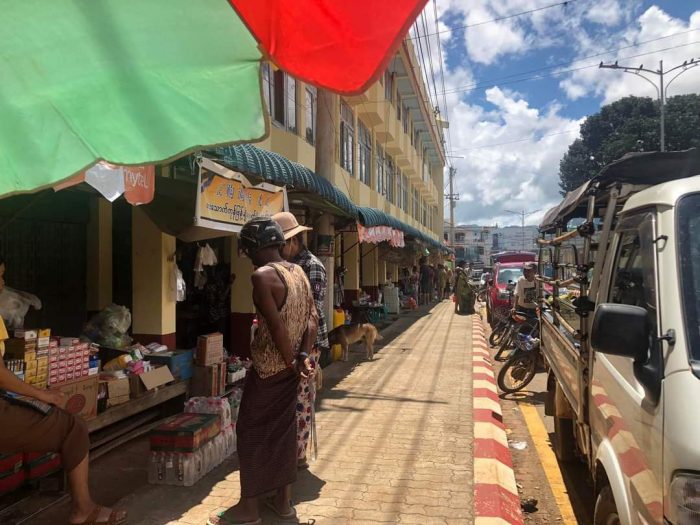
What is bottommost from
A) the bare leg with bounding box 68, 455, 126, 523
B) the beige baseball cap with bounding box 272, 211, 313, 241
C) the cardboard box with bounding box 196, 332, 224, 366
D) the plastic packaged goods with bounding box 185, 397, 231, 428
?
the bare leg with bounding box 68, 455, 126, 523

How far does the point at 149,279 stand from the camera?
5242 millimetres

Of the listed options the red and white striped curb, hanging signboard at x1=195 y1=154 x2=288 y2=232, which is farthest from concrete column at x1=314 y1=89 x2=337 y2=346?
the red and white striped curb

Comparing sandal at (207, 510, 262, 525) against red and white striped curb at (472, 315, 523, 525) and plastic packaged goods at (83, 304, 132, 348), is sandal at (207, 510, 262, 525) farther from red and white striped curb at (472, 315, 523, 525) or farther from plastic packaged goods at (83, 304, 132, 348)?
plastic packaged goods at (83, 304, 132, 348)

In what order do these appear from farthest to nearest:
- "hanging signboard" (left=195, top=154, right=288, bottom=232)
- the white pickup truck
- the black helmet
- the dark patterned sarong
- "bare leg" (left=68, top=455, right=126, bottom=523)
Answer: "hanging signboard" (left=195, top=154, right=288, bottom=232) → the black helmet → the dark patterned sarong → "bare leg" (left=68, top=455, right=126, bottom=523) → the white pickup truck

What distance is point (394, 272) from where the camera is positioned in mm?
23016

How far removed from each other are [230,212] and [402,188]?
2019 centimetres

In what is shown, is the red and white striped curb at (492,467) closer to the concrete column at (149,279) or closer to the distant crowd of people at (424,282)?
the concrete column at (149,279)

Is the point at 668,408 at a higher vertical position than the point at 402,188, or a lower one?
lower

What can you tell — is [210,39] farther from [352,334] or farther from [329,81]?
[352,334]

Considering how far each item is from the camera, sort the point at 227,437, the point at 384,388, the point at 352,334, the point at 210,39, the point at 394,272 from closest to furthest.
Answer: the point at 210,39 → the point at 227,437 → the point at 384,388 → the point at 352,334 → the point at 394,272

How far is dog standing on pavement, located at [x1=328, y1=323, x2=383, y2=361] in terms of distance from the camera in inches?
350

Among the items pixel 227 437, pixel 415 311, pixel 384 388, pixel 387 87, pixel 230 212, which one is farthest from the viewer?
pixel 415 311

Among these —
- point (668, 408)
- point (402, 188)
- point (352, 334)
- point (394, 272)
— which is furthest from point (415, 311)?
point (668, 408)

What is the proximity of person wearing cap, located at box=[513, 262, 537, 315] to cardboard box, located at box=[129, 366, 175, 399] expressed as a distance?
578 centimetres
